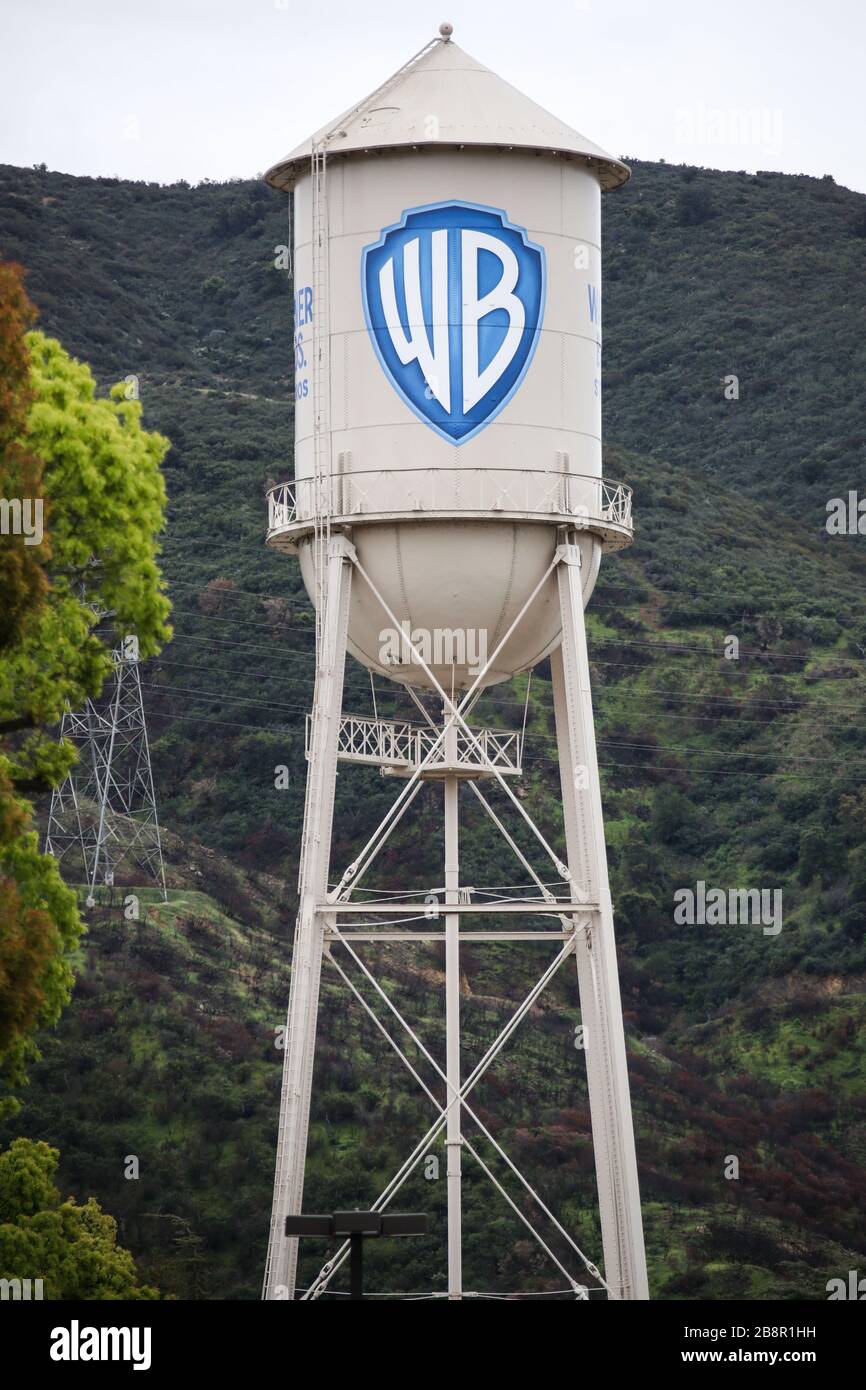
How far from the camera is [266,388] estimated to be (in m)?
97.0

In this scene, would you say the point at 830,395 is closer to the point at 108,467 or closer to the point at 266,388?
the point at 266,388

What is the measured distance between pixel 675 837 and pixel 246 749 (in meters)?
12.0

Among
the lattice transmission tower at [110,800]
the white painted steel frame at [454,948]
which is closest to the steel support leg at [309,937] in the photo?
the white painted steel frame at [454,948]

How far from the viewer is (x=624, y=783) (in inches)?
2832

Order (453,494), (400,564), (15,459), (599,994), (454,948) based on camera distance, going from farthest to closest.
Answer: (454,948) < (599,994) < (400,564) < (453,494) < (15,459)

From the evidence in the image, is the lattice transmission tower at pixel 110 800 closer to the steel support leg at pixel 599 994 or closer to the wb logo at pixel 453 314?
the steel support leg at pixel 599 994

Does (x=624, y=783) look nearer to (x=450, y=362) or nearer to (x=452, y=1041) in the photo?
(x=452, y=1041)

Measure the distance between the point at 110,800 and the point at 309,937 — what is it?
39.7m


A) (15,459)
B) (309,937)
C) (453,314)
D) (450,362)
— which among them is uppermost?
(453,314)

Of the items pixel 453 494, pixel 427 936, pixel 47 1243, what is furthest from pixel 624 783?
pixel 453 494

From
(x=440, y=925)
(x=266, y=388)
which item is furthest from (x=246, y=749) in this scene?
(x=266, y=388)

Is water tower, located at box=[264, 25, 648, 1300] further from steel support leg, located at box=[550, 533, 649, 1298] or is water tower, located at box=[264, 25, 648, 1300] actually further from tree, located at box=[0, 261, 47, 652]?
tree, located at box=[0, 261, 47, 652]

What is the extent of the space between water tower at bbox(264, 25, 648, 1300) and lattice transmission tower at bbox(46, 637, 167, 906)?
1035 inches

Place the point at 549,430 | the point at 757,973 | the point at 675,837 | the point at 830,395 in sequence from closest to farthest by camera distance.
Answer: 1. the point at 549,430
2. the point at 757,973
3. the point at 675,837
4. the point at 830,395
